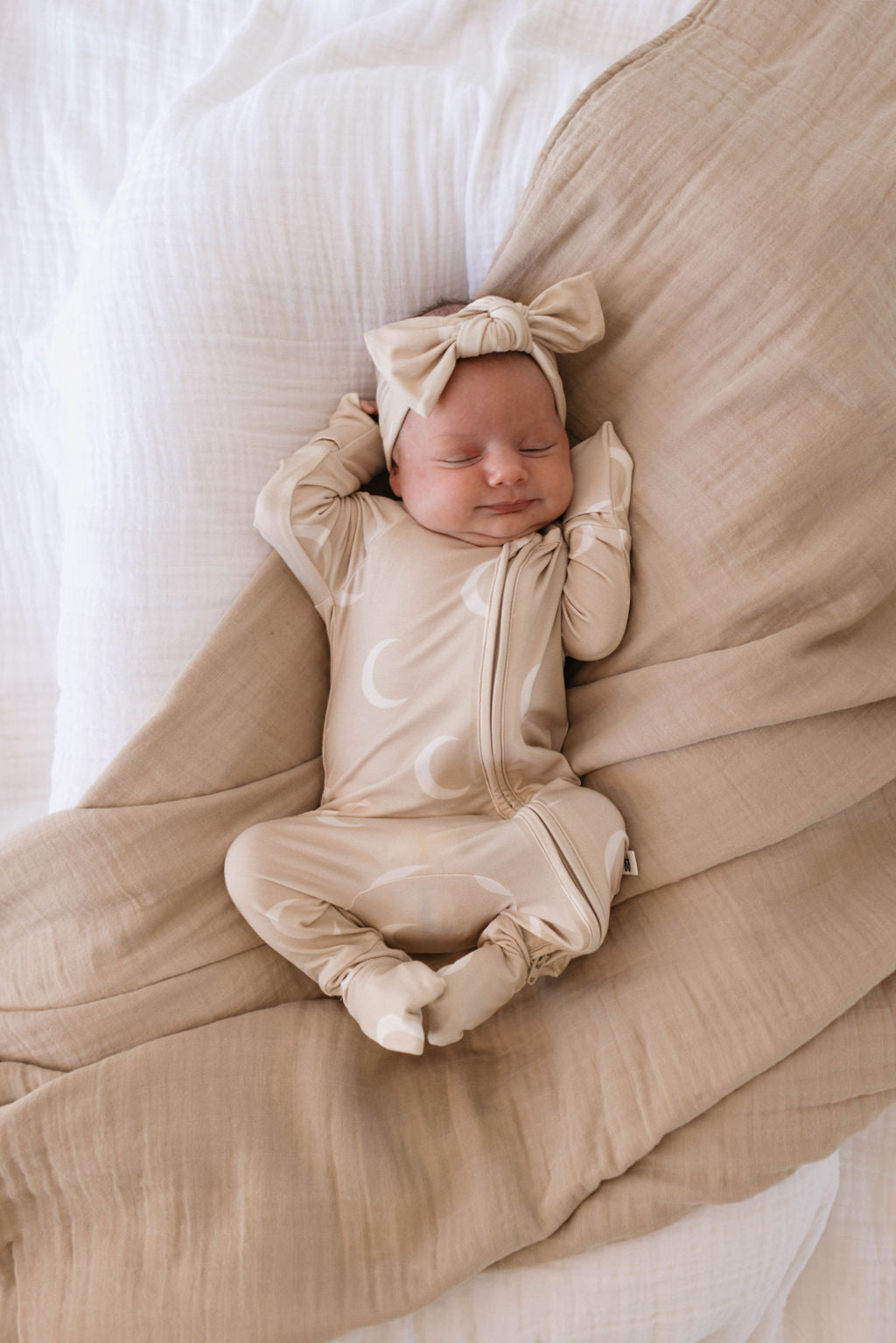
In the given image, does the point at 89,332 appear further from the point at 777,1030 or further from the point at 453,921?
the point at 777,1030

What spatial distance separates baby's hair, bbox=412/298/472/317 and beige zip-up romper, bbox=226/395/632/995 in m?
0.15

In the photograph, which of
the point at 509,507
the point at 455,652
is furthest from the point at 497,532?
the point at 455,652

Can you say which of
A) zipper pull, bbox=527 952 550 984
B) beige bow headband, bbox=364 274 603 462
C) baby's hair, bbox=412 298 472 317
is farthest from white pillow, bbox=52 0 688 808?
zipper pull, bbox=527 952 550 984

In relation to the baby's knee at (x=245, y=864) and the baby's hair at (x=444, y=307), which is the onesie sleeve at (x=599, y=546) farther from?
the baby's knee at (x=245, y=864)

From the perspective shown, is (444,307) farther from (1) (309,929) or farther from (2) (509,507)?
(1) (309,929)

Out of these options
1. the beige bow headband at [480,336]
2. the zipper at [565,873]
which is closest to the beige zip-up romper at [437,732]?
the zipper at [565,873]

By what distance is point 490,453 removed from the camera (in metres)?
1.17

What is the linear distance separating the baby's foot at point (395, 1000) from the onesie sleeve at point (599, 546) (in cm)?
45

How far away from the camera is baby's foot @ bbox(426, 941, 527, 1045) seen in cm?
104

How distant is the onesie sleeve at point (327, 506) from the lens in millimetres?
1191

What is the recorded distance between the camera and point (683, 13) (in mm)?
1330

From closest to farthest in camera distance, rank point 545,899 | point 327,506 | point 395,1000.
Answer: point 395,1000 → point 545,899 → point 327,506

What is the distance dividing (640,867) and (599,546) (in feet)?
1.27

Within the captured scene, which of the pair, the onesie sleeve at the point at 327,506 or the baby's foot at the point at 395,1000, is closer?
the baby's foot at the point at 395,1000
